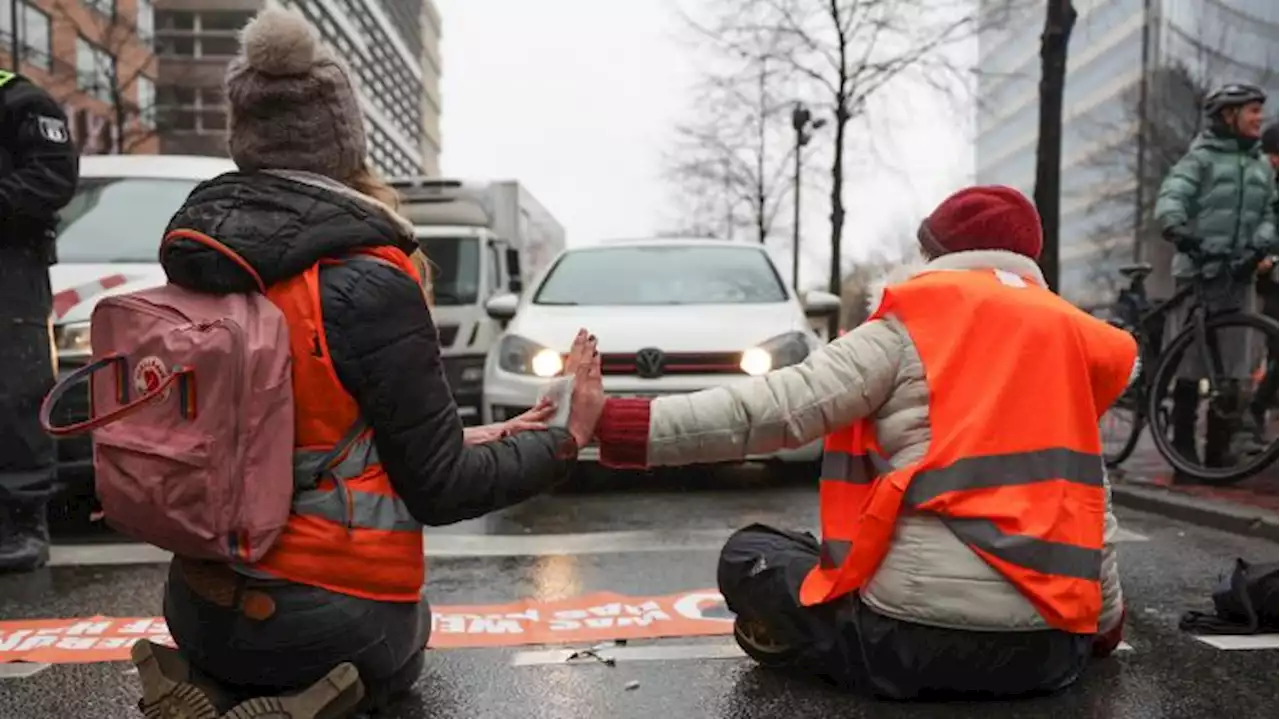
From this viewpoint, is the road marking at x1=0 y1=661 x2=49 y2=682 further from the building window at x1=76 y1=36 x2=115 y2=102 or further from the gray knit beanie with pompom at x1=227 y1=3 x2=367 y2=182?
the building window at x1=76 y1=36 x2=115 y2=102

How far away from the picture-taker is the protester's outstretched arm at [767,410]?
2789 mm

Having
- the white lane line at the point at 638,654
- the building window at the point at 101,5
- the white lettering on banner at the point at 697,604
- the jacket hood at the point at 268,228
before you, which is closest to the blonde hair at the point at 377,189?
the jacket hood at the point at 268,228

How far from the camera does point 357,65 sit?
99.0 ft

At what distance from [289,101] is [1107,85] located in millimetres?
88570

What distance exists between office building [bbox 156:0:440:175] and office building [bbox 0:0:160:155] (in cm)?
216

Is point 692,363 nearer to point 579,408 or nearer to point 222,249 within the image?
point 579,408

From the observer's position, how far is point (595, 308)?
7898 mm

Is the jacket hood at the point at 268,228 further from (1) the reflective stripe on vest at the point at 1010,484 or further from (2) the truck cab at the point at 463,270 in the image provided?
(2) the truck cab at the point at 463,270

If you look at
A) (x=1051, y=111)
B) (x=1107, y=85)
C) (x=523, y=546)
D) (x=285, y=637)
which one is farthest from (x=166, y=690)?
(x=1107, y=85)

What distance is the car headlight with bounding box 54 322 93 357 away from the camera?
5.84 meters

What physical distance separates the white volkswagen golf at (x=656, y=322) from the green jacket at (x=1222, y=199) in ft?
7.10

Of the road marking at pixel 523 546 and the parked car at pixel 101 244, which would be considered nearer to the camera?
the road marking at pixel 523 546

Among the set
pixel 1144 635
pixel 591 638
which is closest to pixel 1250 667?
pixel 1144 635

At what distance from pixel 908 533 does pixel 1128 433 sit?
5352mm
